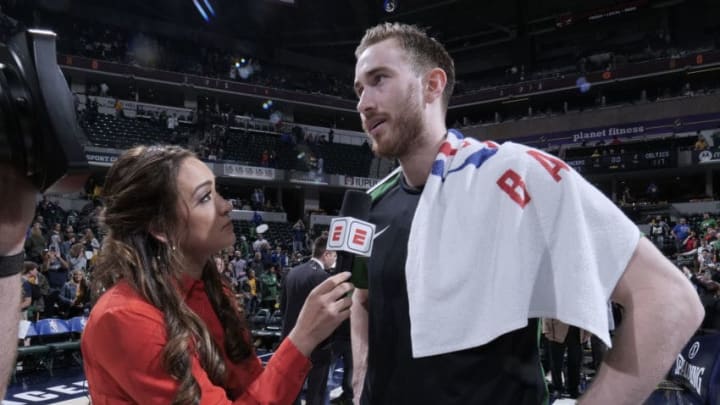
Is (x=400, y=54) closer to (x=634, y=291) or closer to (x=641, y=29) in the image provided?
(x=634, y=291)

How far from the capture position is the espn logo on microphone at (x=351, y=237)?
1392 mm

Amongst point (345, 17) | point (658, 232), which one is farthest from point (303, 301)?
point (345, 17)

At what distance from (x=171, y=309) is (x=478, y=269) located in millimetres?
760

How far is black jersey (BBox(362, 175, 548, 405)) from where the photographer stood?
131 centimetres

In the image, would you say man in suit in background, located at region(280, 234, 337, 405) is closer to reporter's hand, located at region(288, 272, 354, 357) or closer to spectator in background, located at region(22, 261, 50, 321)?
reporter's hand, located at region(288, 272, 354, 357)

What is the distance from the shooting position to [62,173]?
884 millimetres

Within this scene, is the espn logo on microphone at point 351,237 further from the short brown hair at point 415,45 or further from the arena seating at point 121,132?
the arena seating at point 121,132

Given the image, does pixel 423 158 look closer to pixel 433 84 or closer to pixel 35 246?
pixel 433 84

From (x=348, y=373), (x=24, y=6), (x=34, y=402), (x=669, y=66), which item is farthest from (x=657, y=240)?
(x=24, y=6)

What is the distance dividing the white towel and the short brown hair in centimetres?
39

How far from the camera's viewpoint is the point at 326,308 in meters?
1.37

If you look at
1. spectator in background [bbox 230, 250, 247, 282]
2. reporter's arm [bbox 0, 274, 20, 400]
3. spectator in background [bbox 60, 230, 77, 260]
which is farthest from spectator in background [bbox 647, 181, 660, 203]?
reporter's arm [bbox 0, 274, 20, 400]

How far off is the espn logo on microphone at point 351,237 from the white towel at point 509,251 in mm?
118

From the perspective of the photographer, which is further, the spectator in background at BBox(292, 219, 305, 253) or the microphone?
the spectator in background at BBox(292, 219, 305, 253)
